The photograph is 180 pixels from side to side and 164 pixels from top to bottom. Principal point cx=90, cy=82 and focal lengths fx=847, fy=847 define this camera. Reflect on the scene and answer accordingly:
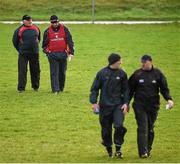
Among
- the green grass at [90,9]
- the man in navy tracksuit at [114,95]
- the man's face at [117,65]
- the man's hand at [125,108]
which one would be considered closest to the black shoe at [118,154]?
the man in navy tracksuit at [114,95]

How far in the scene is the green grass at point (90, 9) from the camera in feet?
167

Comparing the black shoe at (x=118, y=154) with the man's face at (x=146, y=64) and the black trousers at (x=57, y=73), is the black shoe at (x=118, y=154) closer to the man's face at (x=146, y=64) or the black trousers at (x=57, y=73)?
the man's face at (x=146, y=64)

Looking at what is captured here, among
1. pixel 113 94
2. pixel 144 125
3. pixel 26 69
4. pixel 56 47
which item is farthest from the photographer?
pixel 26 69

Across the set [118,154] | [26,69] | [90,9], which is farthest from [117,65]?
[90,9]

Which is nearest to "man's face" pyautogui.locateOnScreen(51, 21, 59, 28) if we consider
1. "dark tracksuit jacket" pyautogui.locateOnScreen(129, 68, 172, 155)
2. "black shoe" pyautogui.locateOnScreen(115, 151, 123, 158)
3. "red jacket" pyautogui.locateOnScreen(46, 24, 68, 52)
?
"red jacket" pyautogui.locateOnScreen(46, 24, 68, 52)

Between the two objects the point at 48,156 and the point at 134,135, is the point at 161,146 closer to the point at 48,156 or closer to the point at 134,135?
the point at 134,135

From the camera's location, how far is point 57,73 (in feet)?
79.0

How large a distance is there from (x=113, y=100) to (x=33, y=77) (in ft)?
29.8

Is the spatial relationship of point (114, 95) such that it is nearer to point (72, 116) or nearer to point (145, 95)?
point (145, 95)

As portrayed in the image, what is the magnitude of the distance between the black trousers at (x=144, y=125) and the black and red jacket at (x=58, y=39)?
8015 mm

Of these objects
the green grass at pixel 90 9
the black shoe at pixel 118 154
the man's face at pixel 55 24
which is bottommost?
the black shoe at pixel 118 154

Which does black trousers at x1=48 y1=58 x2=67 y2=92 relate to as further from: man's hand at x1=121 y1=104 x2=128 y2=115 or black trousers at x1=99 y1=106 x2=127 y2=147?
man's hand at x1=121 y1=104 x2=128 y2=115

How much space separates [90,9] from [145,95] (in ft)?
118

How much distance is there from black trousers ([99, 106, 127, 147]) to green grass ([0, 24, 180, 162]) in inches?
15.0
